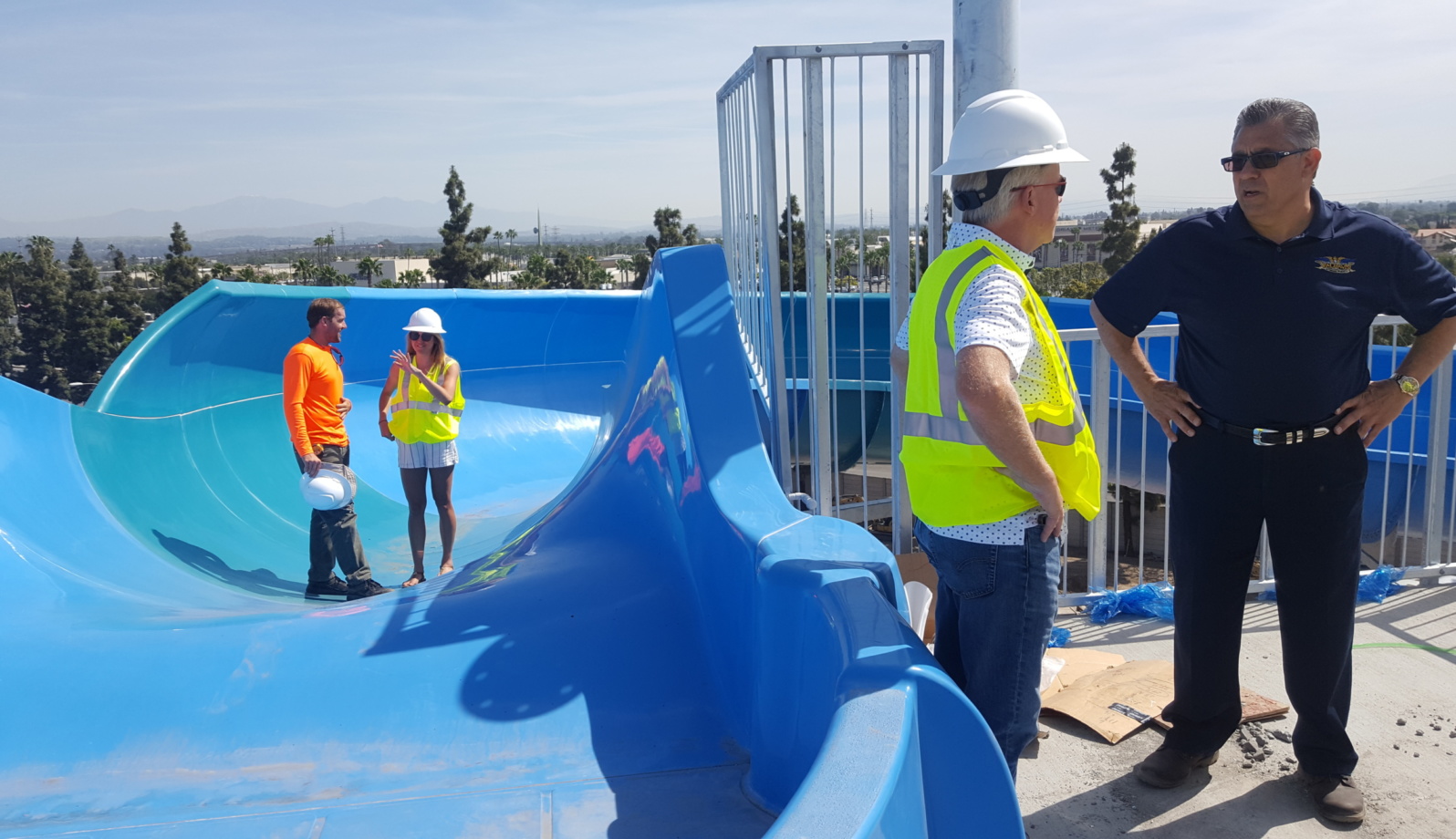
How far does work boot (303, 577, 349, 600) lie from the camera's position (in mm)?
6172

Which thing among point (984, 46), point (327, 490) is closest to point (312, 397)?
point (327, 490)

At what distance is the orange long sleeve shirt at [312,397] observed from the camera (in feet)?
19.1

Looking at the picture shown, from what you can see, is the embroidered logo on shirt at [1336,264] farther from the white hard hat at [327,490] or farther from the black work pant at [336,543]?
the black work pant at [336,543]

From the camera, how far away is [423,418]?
20.3 feet

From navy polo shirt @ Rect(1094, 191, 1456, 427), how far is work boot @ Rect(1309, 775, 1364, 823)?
41.1 inches

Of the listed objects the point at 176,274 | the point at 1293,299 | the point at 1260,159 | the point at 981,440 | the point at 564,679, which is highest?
the point at 176,274

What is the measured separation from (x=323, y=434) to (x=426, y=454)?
0.63 m

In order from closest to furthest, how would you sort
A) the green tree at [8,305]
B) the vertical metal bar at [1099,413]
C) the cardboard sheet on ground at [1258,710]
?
the cardboard sheet on ground at [1258,710], the vertical metal bar at [1099,413], the green tree at [8,305]

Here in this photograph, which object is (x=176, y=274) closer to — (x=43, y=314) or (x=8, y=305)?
(x=43, y=314)

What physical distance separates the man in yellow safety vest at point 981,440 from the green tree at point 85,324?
150 feet

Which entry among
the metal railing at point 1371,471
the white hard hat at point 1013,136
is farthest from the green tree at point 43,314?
the white hard hat at point 1013,136

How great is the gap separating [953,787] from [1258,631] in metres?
2.96

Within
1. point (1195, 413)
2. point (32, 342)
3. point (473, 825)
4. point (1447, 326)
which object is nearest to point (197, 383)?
point (473, 825)

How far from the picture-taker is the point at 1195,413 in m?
2.86
